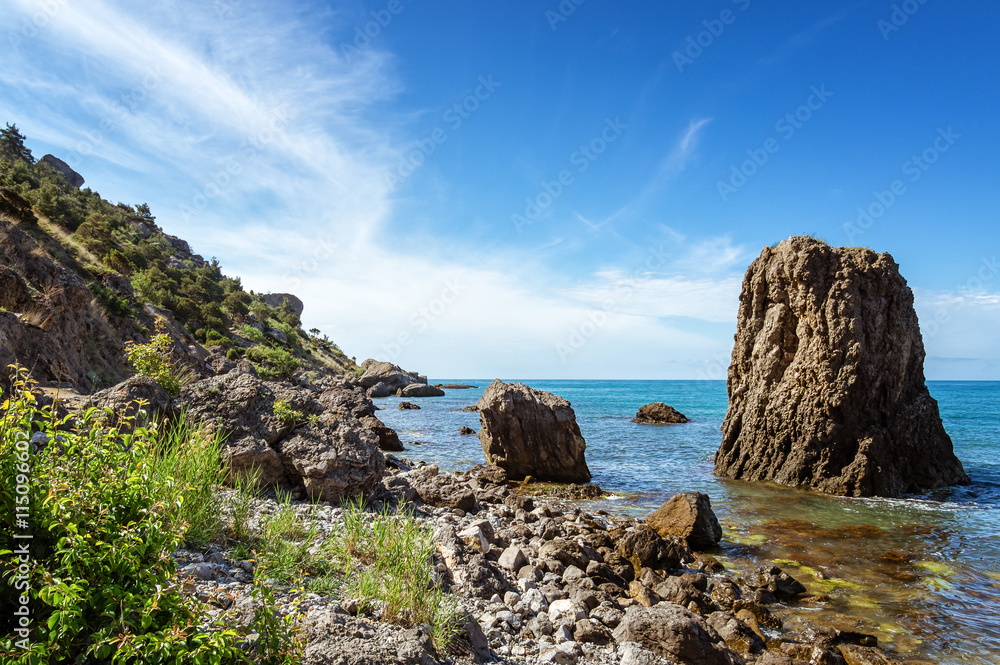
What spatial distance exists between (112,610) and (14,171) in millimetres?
56688

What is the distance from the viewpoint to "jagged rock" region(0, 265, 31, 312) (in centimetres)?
1351

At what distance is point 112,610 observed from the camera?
2.77 meters

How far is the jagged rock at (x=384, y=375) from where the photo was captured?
89575 mm

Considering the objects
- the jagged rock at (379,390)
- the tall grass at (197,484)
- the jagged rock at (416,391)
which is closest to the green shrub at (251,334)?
the jagged rock at (379,390)

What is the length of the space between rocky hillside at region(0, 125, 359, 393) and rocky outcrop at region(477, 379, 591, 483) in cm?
1123

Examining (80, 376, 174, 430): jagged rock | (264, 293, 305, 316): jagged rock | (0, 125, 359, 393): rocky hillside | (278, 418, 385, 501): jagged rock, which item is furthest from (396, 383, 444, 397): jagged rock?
(80, 376, 174, 430): jagged rock

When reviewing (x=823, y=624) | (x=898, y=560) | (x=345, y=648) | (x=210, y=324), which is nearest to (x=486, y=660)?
(x=345, y=648)

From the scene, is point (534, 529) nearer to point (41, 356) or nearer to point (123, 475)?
point (123, 475)

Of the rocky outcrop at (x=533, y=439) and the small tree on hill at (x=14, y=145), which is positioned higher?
the small tree on hill at (x=14, y=145)

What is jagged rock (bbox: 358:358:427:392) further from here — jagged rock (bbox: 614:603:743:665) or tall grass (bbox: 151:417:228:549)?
jagged rock (bbox: 614:603:743:665)

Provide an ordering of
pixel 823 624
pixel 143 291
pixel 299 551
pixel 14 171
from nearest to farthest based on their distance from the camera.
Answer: pixel 299 551
pixel 823 624
pixel 143 291
pixel 14 171

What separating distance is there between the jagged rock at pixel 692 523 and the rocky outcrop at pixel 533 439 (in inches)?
275

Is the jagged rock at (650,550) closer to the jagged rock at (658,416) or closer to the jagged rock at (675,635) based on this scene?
the jagged rock at (675,635)

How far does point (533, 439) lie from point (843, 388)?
492 inches
